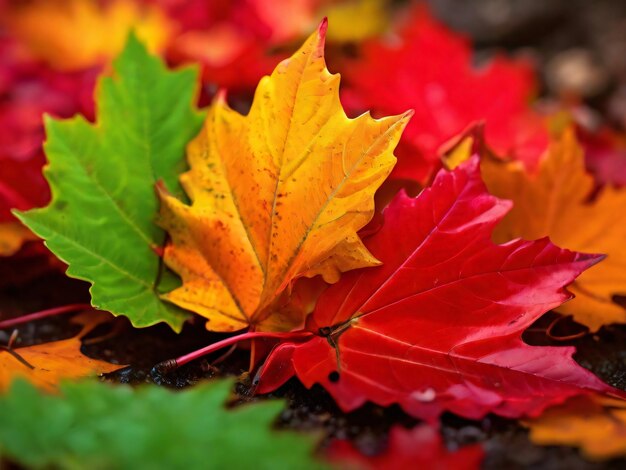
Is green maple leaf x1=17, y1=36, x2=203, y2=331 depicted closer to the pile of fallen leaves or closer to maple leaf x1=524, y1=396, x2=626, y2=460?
the pile of fallen leaves

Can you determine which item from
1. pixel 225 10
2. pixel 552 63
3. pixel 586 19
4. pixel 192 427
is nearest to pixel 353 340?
pixel 192 427

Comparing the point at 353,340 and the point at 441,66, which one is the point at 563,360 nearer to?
the point at 353,340

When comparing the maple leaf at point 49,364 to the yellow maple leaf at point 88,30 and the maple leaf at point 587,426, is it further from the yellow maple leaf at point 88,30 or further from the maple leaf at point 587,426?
the yellow maple leaf at point 88,30

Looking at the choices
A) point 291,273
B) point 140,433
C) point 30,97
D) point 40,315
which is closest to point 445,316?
point 291,273

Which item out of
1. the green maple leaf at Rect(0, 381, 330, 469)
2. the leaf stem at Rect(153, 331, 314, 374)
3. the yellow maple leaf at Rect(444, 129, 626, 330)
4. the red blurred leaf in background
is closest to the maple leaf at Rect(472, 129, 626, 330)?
the yellow maple leaf at Rect(444, 129, 626, 330)

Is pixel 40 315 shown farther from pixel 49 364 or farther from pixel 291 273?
pixel 291 273

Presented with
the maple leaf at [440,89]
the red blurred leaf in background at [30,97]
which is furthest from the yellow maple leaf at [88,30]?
the maple leaf at [440,89]
